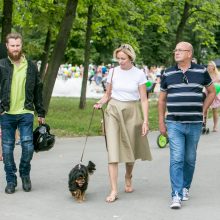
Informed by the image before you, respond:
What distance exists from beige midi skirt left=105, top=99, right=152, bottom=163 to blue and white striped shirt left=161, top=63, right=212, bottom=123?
0.52 meters

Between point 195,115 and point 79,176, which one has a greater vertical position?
point 195,115

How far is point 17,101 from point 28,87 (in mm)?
216

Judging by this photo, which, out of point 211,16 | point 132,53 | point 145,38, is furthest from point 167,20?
point 145,38

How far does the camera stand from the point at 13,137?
7.36 meters

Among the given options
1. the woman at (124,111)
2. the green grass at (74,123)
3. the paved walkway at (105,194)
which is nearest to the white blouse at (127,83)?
the woman at (124,111)

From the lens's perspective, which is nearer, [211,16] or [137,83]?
[137,83]

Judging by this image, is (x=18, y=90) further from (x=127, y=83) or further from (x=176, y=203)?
(x=176, y=203)

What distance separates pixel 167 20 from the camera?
2433cm

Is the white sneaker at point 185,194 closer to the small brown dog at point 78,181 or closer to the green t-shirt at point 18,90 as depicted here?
the small brown dog at point 78,181

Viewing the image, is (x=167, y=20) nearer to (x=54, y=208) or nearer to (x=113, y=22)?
(x=113, y=22)

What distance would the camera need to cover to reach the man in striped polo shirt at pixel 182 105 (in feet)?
21.8

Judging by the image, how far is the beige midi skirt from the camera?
6.90 meters

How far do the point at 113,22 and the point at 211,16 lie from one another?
13.6 ft

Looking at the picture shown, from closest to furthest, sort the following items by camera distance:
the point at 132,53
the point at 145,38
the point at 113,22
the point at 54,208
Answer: the point at 54,208
the point at 132,53
the point at 113,22
the point at 145,38
